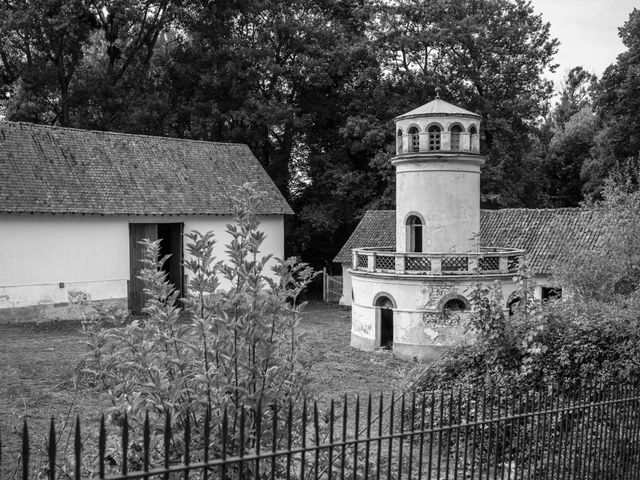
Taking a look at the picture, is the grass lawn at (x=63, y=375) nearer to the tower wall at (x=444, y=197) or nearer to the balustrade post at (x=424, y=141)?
the tower wall at (x=444, y=197)

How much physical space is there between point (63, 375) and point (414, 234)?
1340 centimetres

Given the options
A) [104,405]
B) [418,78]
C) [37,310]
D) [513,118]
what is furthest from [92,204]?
[513,118]

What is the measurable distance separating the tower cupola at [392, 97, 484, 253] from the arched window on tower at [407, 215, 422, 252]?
37 centimetres

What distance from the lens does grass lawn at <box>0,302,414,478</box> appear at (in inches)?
502

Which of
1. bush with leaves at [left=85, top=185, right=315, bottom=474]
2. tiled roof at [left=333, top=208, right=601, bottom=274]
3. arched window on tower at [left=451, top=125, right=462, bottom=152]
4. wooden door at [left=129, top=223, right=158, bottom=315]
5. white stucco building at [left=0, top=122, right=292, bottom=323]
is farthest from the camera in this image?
wooden door at [left=129, top=223, right=158, bottom=315]

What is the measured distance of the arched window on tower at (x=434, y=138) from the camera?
79.1ft

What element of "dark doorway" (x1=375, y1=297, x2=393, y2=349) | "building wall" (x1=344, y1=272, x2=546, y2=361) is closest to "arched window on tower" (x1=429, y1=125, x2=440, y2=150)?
"building wall" (x1=344, y1=272, x2=546, y2=361)

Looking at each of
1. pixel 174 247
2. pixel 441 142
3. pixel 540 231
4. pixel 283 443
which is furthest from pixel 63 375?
pixel 540 231

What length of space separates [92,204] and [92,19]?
43.4 feet

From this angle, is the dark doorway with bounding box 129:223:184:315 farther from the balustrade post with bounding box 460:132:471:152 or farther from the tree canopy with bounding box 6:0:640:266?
the balustrade post with bounding box 460:132:471:152

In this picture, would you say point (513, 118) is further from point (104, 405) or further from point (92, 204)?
point (104, 405)

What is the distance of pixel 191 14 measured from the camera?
38469 mm

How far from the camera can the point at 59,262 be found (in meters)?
26.6

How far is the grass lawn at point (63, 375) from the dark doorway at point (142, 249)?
377 centimetres
